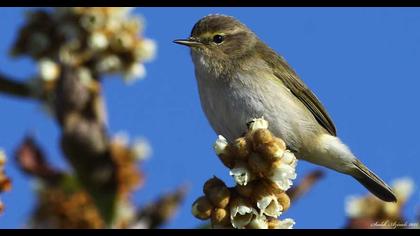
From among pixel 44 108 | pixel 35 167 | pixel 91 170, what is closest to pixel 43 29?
pixel 44 108

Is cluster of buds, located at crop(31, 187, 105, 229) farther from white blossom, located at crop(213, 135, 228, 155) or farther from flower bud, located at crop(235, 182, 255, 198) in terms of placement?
white blossom, located at crop(213, 135, 228, 155)

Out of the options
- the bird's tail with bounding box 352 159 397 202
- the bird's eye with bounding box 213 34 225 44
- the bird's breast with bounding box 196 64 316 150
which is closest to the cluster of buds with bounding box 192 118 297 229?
the bird's breast with bounding box 196 64 316 150

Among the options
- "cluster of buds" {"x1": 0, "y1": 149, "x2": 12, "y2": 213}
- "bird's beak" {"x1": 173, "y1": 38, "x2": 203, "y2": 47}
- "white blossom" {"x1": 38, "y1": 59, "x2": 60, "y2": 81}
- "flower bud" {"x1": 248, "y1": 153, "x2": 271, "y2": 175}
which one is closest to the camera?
"cluster of buds" {"x1": 0, "y1": 149, "x2": 12, "y2": 213}

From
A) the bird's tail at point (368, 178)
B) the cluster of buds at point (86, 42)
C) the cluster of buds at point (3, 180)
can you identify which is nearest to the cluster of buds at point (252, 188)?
the cluster of buds at point (86, 42)

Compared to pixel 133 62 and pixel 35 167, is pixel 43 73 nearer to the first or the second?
pixel 35 167

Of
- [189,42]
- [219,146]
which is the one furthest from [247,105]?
[219,146]

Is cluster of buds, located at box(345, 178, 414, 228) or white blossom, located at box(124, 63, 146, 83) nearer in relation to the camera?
cluster of buds, located at box(345, 178, 414, 228)

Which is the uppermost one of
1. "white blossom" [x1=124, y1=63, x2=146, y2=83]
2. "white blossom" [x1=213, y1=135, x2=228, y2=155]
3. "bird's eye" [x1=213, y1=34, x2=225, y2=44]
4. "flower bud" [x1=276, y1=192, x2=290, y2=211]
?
"bird's eye" [x1=213, y1=34, x2=225, y2=44]
